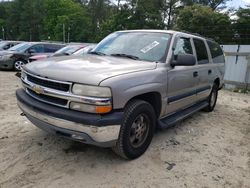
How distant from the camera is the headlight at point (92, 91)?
322 centimetres

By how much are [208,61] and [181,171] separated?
3082 mm

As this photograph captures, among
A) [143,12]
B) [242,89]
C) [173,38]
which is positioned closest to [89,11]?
[143,12]

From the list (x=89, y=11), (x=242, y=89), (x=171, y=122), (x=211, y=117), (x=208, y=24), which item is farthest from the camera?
(x=89, y=11)

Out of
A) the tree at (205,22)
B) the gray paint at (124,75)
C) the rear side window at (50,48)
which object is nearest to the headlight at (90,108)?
the gray paint at (124,75)

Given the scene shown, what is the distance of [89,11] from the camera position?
70.9 m

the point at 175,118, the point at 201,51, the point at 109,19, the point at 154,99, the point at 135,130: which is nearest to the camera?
the point at 135,130

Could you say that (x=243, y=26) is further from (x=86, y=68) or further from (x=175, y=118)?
(x=86, y=68)

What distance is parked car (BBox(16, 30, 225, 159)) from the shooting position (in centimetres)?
327

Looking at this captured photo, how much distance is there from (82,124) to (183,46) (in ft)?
8.88

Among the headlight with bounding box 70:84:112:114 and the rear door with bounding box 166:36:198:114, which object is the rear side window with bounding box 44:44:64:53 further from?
the headlight with bounding box 70:84:112:114

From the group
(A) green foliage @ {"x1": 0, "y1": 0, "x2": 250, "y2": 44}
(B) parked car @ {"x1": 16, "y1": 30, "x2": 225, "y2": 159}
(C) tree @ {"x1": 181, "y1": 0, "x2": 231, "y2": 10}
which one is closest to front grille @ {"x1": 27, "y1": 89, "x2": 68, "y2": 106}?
(B) parked car @ {"x1": 16, "y1": 30, "x2": 225, "y2": 159}

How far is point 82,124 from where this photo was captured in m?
3.23

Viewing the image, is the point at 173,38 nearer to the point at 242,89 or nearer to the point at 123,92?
the point at 123,92

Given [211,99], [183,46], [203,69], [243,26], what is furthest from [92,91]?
[243,26]
